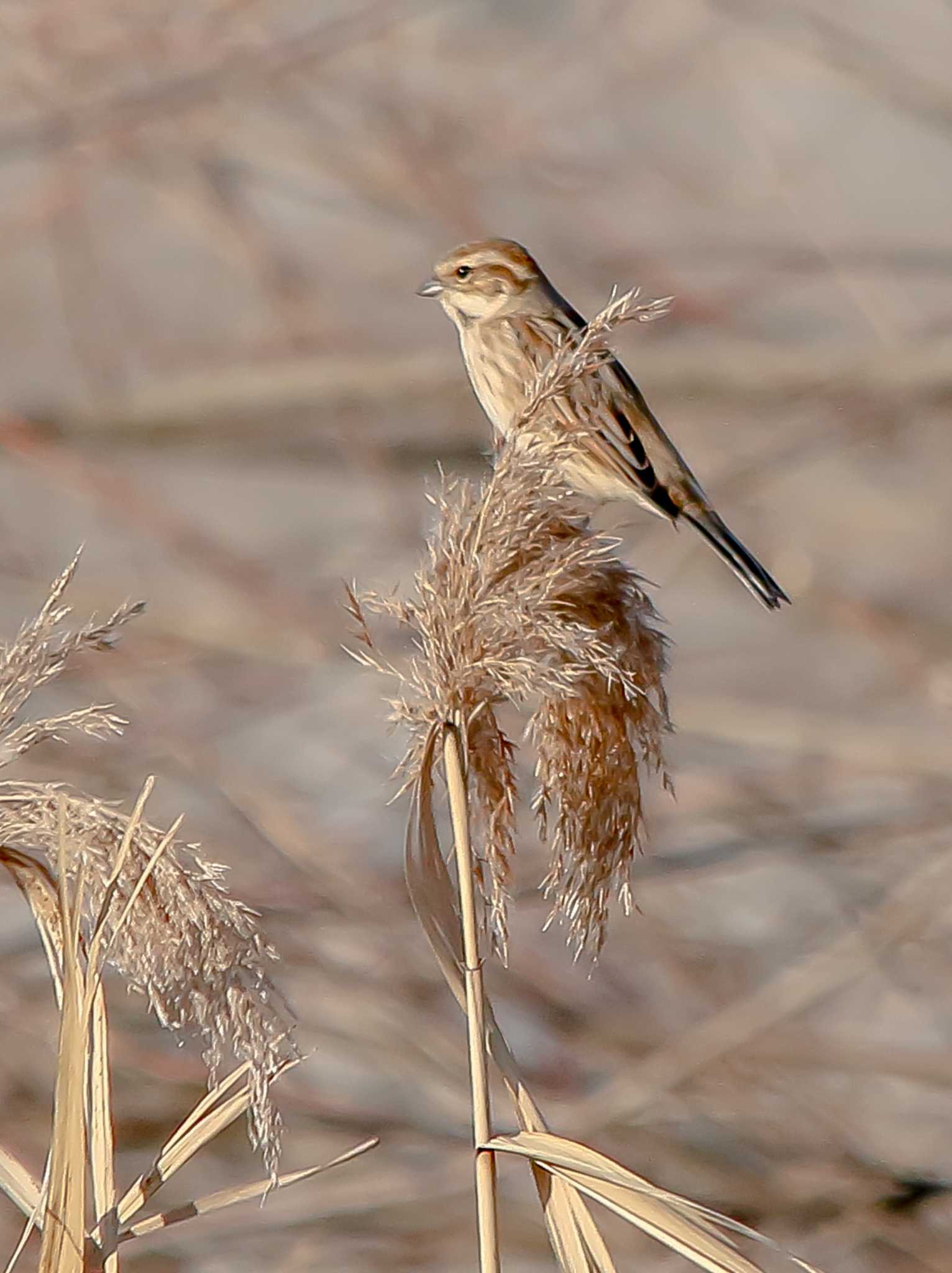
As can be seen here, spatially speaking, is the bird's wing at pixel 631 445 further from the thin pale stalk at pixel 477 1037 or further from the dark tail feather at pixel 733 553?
the thin pale stalk at pixel 477 1037

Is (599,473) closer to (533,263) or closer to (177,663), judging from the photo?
(533,263)

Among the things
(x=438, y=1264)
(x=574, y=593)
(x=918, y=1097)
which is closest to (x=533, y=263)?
(x=574, y=593)

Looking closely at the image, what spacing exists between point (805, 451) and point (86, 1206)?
9.72 feet

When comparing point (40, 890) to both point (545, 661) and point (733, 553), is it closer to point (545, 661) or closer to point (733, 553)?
point (545, 661)

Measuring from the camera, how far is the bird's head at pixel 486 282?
205 centimetres

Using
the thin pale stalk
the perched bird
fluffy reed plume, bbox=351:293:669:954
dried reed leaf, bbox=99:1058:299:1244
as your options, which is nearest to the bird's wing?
the perched bird

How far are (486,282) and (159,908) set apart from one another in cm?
136

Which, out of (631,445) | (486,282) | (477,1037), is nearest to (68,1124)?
(477,1037)

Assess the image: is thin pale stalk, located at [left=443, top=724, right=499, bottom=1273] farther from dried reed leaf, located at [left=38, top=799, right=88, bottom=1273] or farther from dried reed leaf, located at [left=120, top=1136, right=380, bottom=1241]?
dried reed leaf, located at [left=38, top=799, right=88, bottom=1273]

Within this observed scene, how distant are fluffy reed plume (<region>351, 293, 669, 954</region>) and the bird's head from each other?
3.38ft

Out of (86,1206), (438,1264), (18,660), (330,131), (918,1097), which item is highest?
(330,131)

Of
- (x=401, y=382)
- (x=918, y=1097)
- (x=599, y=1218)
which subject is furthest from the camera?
(x=918, y=1097)

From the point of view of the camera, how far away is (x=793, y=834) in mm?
3260

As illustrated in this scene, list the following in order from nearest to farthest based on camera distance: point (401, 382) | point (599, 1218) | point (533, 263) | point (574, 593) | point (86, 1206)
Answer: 1. point (86, 1206)
2. point (574, 593)
3. point (533, 263)
4. point (599, 1218)
5. point (401, 382)
